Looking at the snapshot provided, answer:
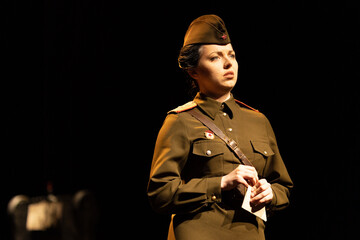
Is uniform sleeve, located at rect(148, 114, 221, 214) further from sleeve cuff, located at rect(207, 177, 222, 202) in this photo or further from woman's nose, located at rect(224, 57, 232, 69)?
woman's nose, located at rect(224, 57, 232, 69)

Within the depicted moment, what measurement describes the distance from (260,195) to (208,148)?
26 cm

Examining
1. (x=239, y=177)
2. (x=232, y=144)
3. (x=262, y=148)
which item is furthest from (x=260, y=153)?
(x=239, y=177)

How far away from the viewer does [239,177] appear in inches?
73.5

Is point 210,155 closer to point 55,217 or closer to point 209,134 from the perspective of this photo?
point 209,134

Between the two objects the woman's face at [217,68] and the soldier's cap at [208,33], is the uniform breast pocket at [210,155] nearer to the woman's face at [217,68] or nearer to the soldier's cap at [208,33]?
the woman's face at [217,68]

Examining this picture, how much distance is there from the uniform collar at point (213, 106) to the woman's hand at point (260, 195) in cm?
34

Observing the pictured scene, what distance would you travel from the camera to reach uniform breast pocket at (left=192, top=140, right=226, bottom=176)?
198 cm

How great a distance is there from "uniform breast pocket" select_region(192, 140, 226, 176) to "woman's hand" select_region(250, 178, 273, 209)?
15 centimetres

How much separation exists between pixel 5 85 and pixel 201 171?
1747 mm

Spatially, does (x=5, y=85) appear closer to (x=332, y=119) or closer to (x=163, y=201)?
(x=163, y=201)

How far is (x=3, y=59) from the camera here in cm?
324

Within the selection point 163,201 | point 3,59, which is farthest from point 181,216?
point 3,59

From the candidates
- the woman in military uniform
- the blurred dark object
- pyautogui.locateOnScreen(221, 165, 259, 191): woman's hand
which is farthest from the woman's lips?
the blurred dark object

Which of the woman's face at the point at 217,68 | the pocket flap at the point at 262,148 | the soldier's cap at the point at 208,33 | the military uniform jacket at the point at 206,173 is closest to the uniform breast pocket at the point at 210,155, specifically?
the military uniform jacket at the point at 206,173
